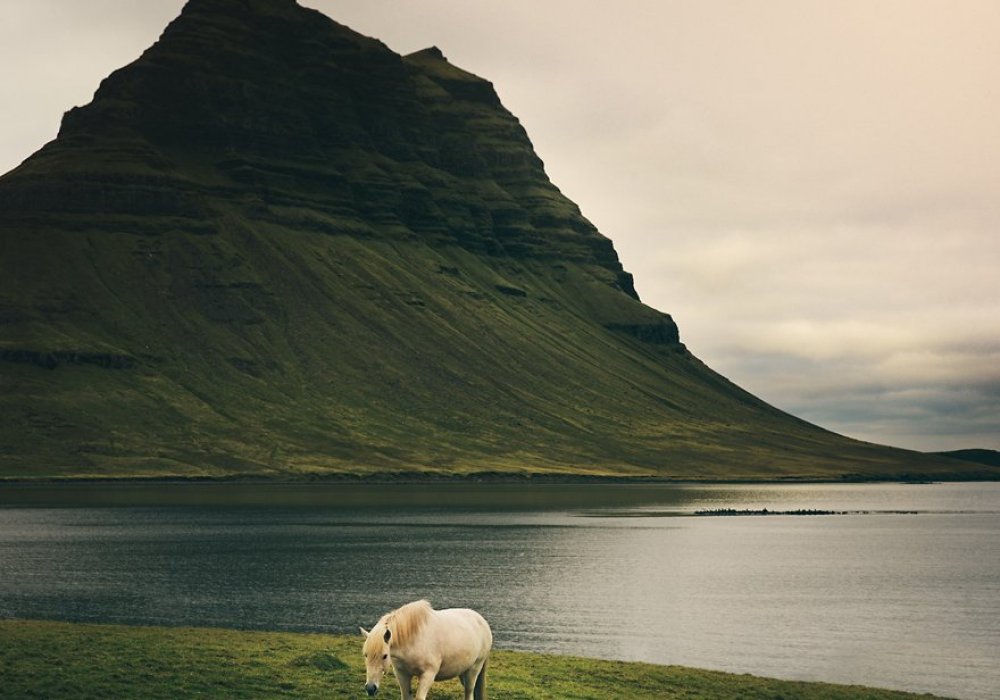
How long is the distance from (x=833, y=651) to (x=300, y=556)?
64.9 m

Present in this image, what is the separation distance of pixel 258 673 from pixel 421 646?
35.8 ft

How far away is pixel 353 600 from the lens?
262 ft

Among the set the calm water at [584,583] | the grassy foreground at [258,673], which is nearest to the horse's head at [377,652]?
the grassy foreground at [258,673]

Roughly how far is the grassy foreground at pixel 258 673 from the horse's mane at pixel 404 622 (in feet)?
20.1

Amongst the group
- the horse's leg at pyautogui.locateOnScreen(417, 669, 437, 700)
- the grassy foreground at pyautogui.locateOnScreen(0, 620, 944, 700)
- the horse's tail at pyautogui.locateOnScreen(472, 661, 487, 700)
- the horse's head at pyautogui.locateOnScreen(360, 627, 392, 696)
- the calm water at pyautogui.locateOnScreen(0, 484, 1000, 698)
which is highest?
the horse's head at pyautogui.locateOnScreen(360, 627, 392, 696)

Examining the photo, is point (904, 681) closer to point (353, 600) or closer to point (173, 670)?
point (173, 670)

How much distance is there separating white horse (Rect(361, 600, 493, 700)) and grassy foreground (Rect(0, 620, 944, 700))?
16.3 feet

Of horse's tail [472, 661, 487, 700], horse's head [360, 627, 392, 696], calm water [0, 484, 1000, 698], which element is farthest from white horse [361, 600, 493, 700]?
calm water [0, 484, 1000, 698]

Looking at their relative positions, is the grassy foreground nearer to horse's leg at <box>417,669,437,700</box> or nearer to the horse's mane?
horse's leg at <box>417,669,437,700</box>

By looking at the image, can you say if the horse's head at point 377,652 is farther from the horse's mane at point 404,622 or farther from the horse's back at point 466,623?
the horse's back at point 466,623

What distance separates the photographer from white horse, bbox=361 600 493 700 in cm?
3052

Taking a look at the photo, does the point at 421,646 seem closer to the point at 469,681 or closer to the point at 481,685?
the point at 469,681

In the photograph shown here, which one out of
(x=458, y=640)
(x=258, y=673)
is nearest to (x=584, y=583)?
(x=258, y=673)

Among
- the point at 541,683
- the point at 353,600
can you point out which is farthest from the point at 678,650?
the point at 353,600
